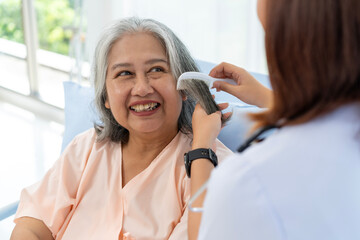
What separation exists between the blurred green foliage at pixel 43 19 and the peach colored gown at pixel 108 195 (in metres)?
2.92

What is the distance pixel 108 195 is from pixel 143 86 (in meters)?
0.41

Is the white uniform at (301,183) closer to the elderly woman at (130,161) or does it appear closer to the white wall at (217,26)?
the elderly woman at (130,161)

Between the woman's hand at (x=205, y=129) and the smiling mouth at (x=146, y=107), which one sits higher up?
the woman's hand at (x=205, y=129)

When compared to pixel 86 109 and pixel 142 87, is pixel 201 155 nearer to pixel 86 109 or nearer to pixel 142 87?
pixel 142 87

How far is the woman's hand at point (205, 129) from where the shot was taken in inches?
54.0

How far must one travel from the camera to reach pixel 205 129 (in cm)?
142

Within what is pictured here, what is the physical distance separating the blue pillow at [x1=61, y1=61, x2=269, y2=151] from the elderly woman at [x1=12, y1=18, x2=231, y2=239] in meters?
0.18

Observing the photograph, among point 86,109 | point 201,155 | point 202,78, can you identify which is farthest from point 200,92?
point 86,109

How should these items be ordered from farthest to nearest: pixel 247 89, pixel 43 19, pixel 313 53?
pixel 43 19
pixel 247 89
pixel 313 53

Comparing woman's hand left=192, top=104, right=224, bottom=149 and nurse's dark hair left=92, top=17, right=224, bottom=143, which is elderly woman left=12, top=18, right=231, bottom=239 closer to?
nurse's dark hair left=92, top=17, right=224, bottom=143

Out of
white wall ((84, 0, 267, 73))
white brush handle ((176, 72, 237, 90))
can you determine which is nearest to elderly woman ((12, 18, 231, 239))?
white brush handle ((176, 72, 237, 90))

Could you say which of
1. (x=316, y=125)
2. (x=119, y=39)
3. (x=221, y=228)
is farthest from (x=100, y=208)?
(x=316, y=125)

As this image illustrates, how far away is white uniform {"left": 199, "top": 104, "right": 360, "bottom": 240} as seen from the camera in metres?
0.80

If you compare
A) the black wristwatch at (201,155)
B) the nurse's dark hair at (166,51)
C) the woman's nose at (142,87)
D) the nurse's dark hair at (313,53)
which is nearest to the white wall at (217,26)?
the nurse's dark hair at (166,51)
